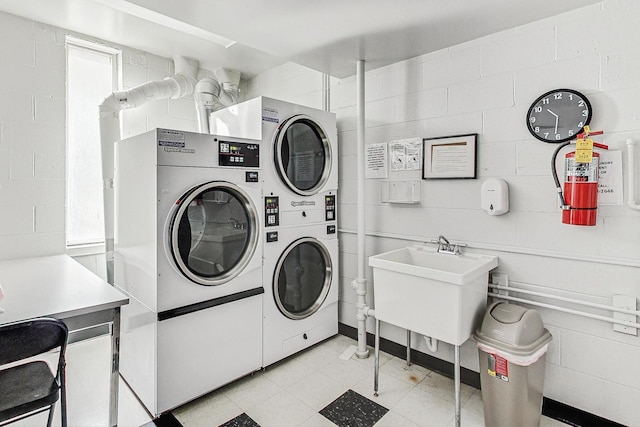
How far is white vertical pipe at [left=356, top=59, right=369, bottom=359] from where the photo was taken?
2775mm

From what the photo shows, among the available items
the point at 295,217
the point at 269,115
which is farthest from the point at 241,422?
the point at 269,115

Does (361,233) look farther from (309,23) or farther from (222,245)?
(309,23)

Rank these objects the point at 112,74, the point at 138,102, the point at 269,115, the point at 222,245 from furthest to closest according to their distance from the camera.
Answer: the point at 112,74
the point at 138,102
the point at 269,115
the point at 222,245

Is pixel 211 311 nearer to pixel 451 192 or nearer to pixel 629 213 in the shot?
pixel 451 192

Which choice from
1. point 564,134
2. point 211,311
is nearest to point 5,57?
point 211,311

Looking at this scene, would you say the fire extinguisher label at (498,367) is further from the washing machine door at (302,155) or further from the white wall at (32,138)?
the white wall at (32,138)

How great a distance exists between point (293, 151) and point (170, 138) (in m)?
1.00

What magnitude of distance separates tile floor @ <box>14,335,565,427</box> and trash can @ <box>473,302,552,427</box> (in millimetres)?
256

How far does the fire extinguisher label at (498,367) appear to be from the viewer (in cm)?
182

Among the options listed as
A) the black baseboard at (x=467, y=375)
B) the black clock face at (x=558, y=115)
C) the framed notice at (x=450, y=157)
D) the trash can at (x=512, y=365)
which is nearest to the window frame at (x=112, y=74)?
the black baseboard at (x=467, y=375)

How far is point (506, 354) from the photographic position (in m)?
1.81

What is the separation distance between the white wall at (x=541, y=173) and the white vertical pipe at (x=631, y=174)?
6 cm

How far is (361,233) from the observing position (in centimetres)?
285

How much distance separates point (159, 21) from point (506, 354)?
Result: 3.32 metres
